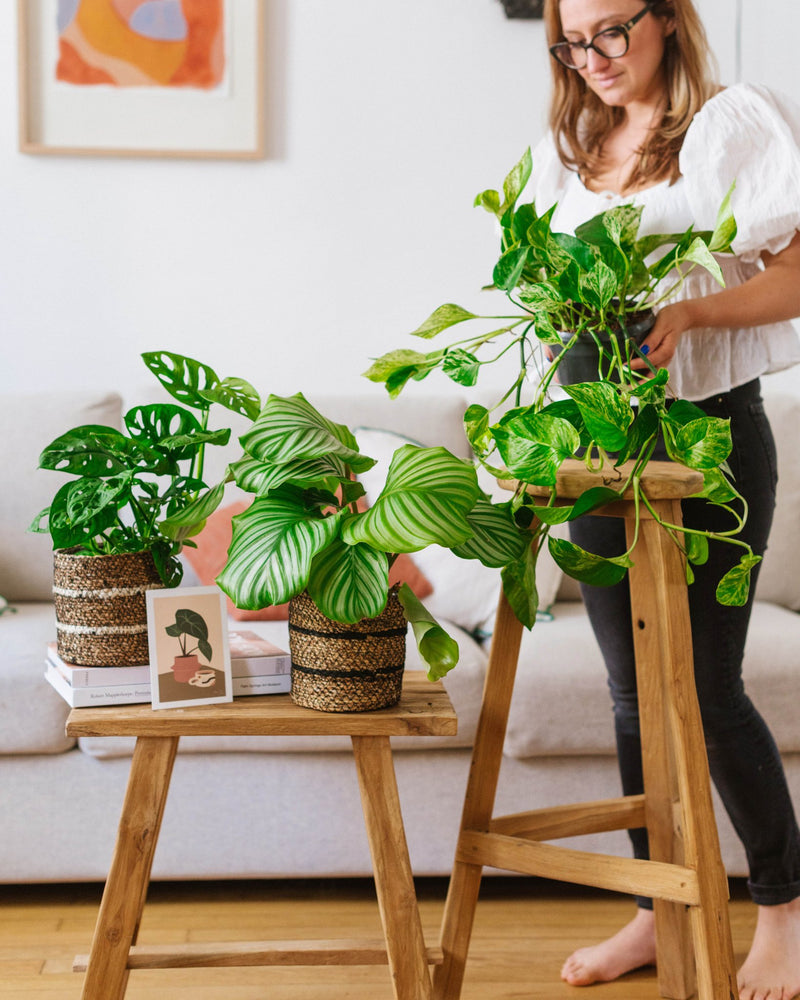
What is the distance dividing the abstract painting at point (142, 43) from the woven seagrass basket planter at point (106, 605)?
5.79 feet

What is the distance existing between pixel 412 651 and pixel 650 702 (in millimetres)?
638

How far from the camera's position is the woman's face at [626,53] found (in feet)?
4.22

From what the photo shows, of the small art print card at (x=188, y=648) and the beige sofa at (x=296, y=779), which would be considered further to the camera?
the beige sofa at (x=296, y=779)

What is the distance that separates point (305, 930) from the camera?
5.51 ft

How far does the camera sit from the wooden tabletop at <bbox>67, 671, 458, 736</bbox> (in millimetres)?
1032

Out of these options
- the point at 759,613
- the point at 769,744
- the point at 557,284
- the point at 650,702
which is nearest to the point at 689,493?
the point at 557,284

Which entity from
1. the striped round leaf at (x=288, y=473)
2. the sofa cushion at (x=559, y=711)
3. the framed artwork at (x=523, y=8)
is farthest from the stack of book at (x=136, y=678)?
the framed artwork at (x=523, y=8)

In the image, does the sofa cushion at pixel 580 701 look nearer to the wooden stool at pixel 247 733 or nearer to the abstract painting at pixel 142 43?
the wooden stool at pixel 247 733

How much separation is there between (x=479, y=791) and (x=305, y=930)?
65 cm

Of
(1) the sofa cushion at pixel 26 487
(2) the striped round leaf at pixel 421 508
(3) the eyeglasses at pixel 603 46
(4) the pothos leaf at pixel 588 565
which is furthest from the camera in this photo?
(1) the sofa cushion at pixel 26 487

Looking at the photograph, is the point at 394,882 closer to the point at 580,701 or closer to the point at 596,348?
the point at 596,348

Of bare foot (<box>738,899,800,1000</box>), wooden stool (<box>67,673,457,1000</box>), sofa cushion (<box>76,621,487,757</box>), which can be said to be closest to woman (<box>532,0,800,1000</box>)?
bare foot (<box>738,899,800,1000</box>)

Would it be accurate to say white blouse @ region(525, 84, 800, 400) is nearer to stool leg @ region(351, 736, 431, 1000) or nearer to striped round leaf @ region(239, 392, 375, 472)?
striped round leaf @ region(239, 392, 375, 472)

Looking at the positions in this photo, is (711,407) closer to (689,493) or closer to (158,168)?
(689,493)
